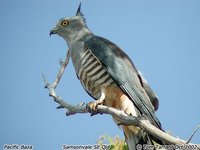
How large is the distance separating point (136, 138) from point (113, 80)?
0.70 metres

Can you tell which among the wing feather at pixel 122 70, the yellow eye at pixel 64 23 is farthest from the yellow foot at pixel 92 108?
the yellow eye at pixel 64 23

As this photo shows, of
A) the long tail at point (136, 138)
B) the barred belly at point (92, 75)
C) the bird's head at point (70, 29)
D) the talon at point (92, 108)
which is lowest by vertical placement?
the long tail at point (136, 138)

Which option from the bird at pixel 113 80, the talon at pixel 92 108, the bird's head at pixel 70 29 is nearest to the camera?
the talon at pixel 92 108

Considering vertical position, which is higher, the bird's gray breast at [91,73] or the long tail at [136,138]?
the bird's gray breast at [91,73]

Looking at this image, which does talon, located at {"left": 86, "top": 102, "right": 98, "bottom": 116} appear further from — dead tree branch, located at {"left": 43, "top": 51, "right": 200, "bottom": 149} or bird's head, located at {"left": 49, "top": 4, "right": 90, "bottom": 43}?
bird's head, located at {"left": 49, "top": 4, "right": 90, "bottom": 43}

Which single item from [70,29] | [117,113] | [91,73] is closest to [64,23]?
[70,29]

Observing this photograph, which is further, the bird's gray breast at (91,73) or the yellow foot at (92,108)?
the bird's gray breast at (91,73)

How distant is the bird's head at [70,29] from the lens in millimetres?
5320

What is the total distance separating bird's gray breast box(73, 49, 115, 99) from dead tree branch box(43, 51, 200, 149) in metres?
0.19

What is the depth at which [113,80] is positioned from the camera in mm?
4652

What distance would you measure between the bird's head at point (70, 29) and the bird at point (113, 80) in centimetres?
5

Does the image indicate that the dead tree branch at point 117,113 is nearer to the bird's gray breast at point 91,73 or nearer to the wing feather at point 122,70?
the bird's gray breast at point 91,73

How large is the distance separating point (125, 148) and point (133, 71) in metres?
0.92

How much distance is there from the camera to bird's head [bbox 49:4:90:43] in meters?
5.32
